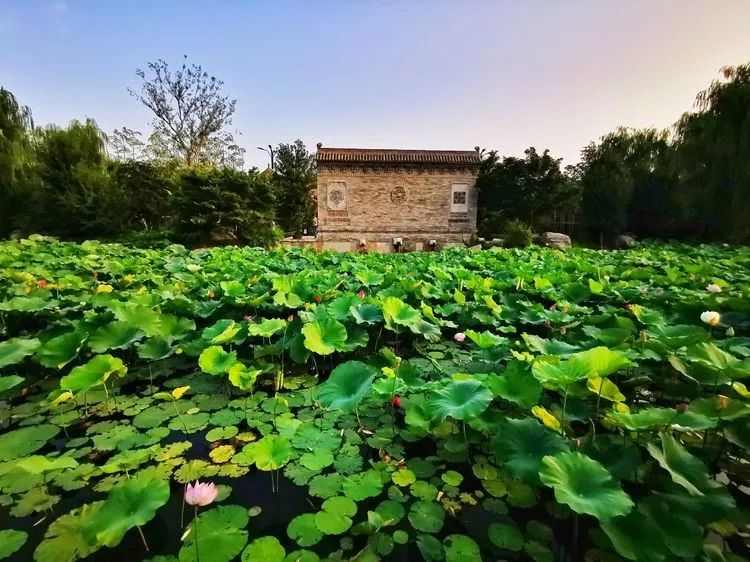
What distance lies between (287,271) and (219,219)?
7576mm

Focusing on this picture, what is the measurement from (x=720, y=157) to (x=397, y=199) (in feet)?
34.0

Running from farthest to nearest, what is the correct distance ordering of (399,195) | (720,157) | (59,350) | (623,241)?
(399,195) → (623,241) → (720,157) → (59,350)

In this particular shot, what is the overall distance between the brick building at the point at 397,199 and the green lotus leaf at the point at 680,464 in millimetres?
14328

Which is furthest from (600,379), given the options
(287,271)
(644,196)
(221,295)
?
(644,196)

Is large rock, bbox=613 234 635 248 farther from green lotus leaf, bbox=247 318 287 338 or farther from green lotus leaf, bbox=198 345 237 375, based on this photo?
green lotus leaf, bbox=198 345 237 375

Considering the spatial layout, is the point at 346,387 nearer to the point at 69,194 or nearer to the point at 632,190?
the point at 69,194

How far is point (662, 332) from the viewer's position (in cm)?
155

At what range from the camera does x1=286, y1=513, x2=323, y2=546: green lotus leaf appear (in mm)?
893

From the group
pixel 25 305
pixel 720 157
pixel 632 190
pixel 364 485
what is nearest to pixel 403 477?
pixel 364 485

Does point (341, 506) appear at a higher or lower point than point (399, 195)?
lower

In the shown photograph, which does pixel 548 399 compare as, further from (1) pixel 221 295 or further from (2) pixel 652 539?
(1) pixel 221 295

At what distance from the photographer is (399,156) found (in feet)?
50.1

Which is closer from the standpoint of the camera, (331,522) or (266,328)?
(331,522)

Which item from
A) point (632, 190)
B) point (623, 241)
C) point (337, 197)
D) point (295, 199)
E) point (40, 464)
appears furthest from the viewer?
point (295, 199)
